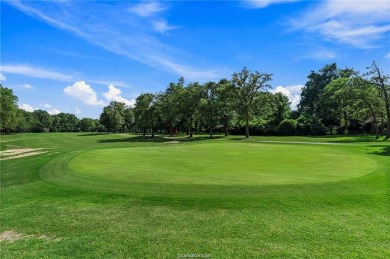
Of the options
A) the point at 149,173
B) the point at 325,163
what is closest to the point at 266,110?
the point at 325,163

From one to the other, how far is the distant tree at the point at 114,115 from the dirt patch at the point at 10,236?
375 ft

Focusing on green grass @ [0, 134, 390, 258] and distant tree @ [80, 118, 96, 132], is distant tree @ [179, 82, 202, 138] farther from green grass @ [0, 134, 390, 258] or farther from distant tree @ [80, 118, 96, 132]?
distant tree @ [80, 118, 96, 132]

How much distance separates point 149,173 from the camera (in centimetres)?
1334

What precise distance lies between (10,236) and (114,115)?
117m

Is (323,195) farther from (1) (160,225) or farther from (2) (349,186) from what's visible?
(1) (160,225)

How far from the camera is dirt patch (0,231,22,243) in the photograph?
7.27 metres

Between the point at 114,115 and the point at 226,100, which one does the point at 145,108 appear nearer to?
the point at 226,100

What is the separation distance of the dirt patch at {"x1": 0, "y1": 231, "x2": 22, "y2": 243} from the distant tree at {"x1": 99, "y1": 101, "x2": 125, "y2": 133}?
4502 inches

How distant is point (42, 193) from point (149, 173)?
4298 millimetres

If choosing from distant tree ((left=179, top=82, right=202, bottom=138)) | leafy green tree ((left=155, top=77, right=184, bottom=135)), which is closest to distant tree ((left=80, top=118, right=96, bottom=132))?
leafy green tree ((left=155, top=77, right=184, bottom=135))

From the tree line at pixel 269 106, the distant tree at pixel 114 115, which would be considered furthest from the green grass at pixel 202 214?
the distant tree at pixel 114 115

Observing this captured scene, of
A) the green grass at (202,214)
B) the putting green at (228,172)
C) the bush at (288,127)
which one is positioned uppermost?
the bush at (288,127)

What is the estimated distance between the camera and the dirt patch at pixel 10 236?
7267mm

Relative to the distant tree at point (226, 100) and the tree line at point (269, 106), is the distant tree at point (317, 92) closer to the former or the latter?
the tree line at point (269, 106)
